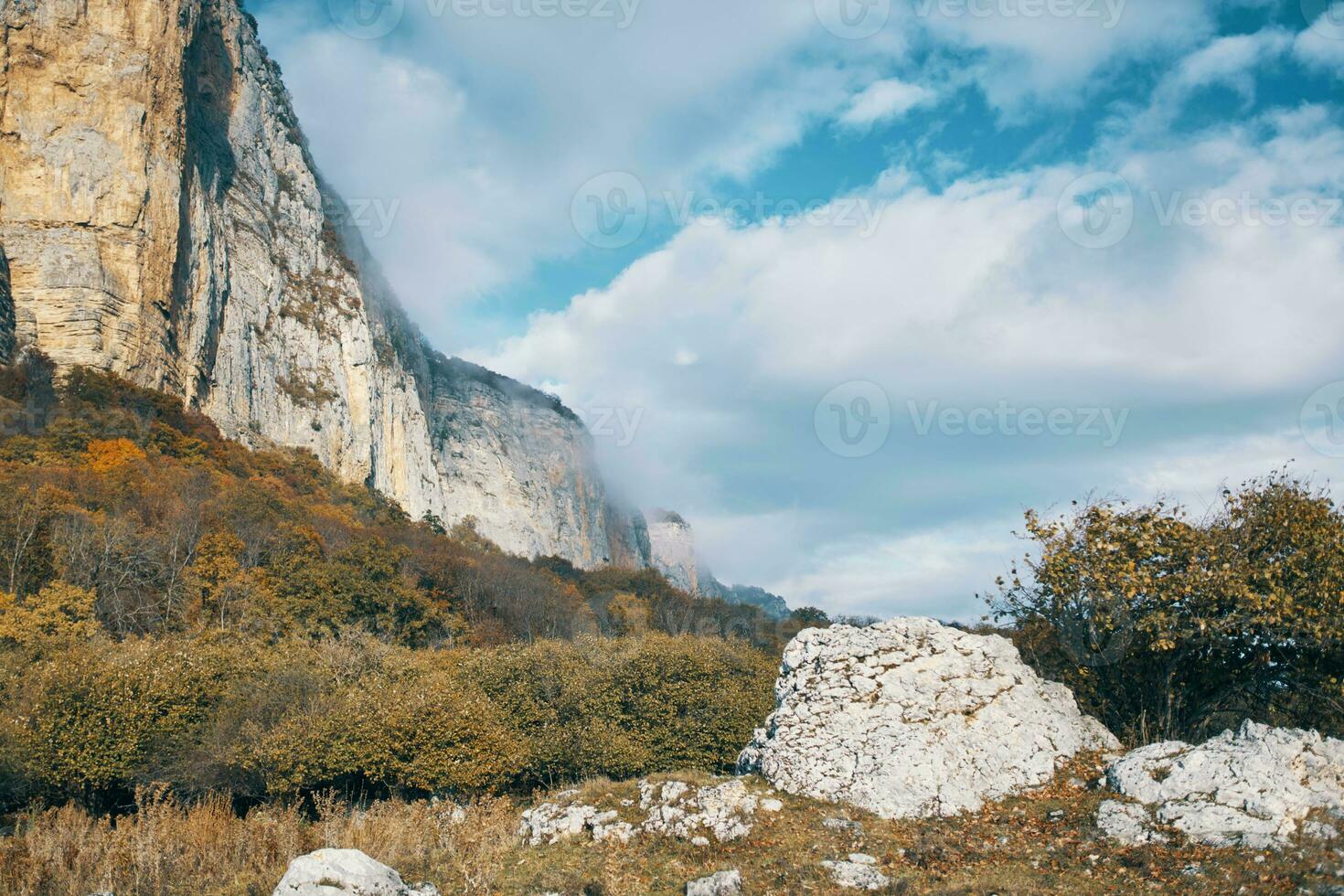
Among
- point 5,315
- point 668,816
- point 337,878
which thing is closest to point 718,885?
point 668,816

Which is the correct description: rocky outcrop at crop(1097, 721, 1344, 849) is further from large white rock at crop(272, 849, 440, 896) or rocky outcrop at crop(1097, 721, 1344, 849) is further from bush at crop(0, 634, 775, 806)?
bush at crop(0, 634, 775, 806)

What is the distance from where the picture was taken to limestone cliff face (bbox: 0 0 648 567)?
206ft

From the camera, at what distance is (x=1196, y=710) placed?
1903 cm

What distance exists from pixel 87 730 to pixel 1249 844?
84.5 feet

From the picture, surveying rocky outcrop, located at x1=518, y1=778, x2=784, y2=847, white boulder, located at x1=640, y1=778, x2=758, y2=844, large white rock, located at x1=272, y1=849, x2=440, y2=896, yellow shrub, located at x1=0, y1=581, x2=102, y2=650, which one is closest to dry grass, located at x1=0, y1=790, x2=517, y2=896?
rocky outcrop, located at x1=518, y1=778, x2=784, y2=847

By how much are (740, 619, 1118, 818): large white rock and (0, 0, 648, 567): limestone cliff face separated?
60.8m

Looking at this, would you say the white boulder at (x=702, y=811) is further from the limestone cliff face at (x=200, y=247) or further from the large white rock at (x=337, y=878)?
the limestone cliff face at (x=200, y=247)

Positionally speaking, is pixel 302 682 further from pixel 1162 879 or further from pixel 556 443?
pixel 556 443

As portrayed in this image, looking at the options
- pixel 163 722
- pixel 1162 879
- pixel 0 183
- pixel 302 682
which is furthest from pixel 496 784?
pixel 0 183

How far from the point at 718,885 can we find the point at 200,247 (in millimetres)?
74265

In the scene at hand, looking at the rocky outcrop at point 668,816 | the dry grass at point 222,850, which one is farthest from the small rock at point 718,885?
the dry grass at point 222,850

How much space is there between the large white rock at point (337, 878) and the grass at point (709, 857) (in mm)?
2399

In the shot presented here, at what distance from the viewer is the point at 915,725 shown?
1730 centimetres

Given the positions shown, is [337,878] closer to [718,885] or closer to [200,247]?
[718,885]
